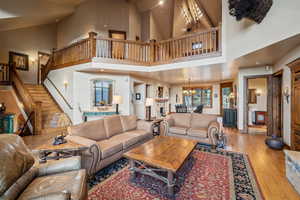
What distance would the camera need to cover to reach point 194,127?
4.29m

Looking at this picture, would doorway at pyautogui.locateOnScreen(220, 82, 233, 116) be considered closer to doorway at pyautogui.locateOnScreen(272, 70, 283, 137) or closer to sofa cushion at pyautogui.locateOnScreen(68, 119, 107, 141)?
doorway at pyautogui.locateOnScreen(272, 70, 283, 137)

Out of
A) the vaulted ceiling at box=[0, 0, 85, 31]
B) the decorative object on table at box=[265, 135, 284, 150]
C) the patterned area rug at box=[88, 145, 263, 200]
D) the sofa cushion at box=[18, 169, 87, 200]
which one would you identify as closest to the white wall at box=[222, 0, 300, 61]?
the decorative object on table at box=[265, 135, 284, 150]

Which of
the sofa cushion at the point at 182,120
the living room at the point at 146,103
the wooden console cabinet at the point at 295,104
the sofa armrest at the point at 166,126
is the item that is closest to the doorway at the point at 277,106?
the living room at the point at 146,103

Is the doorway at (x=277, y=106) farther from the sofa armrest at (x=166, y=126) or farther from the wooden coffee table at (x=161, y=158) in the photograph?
the wooden coffee table at (x=161, y=158)

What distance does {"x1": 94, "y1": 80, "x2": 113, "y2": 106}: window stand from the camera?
5922mm

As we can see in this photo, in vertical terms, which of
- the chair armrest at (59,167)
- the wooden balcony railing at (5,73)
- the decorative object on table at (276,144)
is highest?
the wooden balcony railing at (5,73)

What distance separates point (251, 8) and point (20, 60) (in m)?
10.2

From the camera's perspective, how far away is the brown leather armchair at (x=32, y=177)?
1114 mm

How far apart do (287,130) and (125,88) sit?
222 inches

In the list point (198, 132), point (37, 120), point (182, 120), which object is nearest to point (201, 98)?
point (182, 120)

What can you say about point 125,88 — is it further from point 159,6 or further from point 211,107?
point 211,107

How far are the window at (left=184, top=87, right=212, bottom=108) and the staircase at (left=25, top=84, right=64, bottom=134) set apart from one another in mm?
8448

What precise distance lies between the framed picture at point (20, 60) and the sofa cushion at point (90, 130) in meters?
7.33

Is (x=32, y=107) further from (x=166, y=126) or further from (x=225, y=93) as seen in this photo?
(x=225, y=93)
